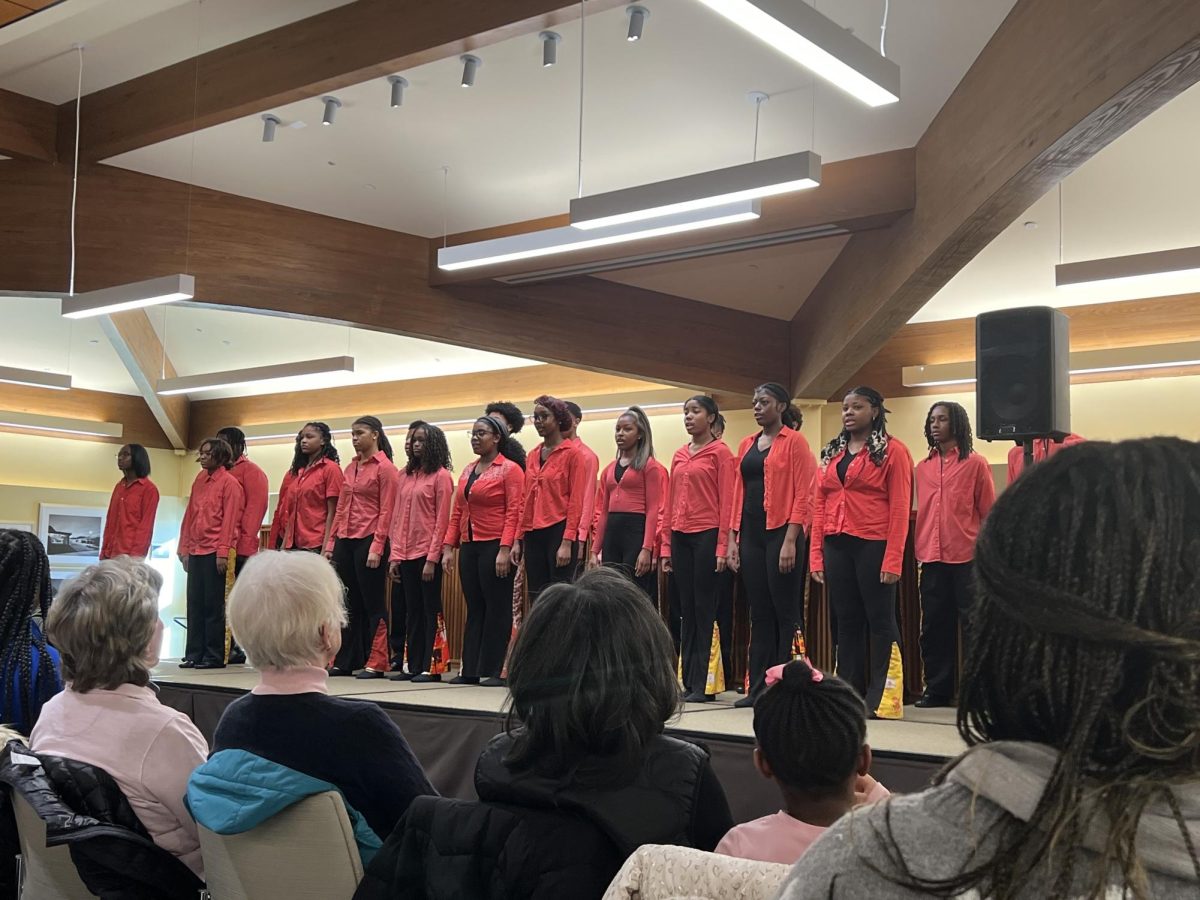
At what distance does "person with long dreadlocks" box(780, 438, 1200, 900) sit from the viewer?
67 cm

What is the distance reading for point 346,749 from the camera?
2047mm

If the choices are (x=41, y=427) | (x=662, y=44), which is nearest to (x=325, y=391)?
(x=41, y=427)

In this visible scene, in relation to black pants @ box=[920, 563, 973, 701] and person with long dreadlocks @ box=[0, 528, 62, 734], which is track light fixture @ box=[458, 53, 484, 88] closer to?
person with long dreadlocks @ box=[0, 528, 62, 734]

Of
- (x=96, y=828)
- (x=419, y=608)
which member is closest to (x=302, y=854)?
(x=96, y=828)

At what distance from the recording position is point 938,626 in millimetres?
5449

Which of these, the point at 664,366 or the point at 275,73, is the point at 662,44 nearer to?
the point at 275,73

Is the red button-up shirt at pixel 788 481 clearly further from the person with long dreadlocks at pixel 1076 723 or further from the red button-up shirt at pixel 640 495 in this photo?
the person with long dreadlocks at pixel 1076 723

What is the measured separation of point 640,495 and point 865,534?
1266mm

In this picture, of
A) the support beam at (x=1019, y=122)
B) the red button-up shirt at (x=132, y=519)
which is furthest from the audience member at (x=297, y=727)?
the red button-up shirt at (x=132, y=519)

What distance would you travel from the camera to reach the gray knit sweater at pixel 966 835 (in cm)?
66

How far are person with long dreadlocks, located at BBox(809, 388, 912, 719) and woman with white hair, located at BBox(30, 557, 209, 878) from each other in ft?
10.4

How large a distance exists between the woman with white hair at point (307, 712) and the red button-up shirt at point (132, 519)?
635 cm

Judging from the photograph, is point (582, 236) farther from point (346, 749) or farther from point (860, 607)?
point (346, 749)

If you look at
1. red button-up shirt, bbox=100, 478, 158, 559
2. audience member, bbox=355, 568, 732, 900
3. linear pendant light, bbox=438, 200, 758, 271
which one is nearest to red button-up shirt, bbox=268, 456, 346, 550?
red button-up shirt, bbox=100, 478, 158, 559
